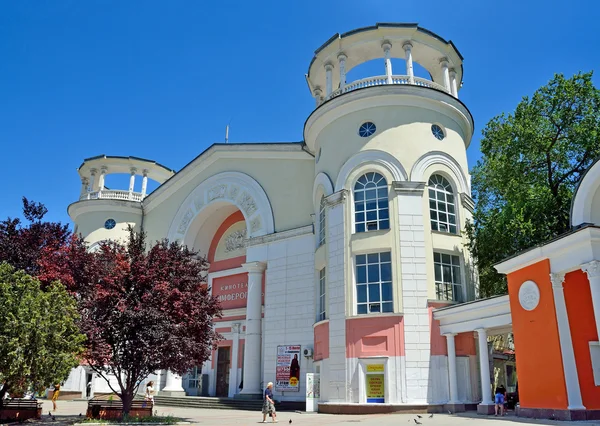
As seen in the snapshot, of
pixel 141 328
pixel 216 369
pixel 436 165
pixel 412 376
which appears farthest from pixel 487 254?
pixel 216 369

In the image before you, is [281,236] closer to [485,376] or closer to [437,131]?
[437,131]

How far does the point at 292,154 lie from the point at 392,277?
9477 millimetres

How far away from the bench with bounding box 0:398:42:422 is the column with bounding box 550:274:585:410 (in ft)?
50.3

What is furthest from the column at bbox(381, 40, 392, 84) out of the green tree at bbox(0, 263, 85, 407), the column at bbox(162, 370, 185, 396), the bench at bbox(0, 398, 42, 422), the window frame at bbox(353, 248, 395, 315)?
the column at bbox(162, 370, 185, 396)

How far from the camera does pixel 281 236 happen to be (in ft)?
83.9

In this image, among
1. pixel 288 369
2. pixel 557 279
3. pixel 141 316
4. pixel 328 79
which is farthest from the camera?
pixel 328 79

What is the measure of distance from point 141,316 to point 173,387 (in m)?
14.2

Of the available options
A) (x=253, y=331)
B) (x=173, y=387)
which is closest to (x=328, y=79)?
(x=253, y=331)

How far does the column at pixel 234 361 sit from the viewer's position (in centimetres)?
2668

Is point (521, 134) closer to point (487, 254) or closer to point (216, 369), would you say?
point (487, 254)

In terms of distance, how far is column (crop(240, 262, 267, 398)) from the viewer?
80.3 feet

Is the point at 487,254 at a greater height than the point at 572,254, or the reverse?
the point at 487,254

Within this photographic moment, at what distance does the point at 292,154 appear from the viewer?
26.6 m

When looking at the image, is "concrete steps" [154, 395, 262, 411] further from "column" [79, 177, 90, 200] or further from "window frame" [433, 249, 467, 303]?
"column" [79, 177, 90, 200]
